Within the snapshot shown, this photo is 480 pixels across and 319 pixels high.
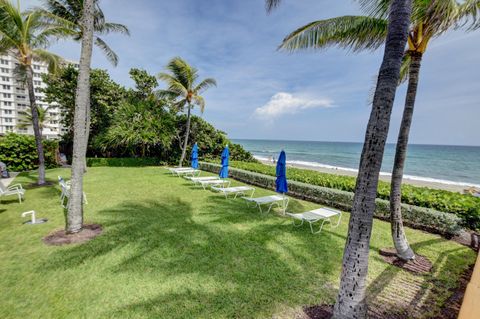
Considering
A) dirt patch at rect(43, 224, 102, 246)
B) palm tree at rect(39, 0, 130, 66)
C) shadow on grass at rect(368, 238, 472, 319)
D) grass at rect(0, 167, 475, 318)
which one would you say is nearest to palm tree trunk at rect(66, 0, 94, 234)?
dirt patch at rect(43, 224, 102, 246)

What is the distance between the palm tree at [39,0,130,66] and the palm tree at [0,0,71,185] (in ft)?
4.36

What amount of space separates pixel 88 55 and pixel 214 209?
19.6ft

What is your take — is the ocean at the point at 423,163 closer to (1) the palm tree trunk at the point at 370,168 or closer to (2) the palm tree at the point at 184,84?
(2) the palm tree at the point at 184,84

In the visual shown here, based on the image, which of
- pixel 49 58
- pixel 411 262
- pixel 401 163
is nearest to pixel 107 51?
pixel 49 58

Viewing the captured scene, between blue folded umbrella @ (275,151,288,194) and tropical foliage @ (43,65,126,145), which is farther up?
tropical foliage @ (43,65,126,145)

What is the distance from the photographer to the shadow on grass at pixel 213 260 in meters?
3.46

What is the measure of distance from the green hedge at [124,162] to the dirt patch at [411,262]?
63.6 feet

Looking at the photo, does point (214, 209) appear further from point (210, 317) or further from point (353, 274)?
point (353, 274)

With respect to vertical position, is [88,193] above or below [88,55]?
below

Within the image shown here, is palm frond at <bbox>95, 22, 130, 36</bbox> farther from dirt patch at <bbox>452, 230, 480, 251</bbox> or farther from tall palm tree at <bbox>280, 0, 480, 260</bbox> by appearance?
dirt patch at <bbox>452, 230, 480, 251</bbox>

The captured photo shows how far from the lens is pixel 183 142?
69.2 feet

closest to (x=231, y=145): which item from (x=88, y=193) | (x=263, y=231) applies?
(x=88, y=193)

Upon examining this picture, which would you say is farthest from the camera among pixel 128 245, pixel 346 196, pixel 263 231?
pixel 346 196

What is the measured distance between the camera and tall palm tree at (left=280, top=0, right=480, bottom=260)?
4.60 metres
